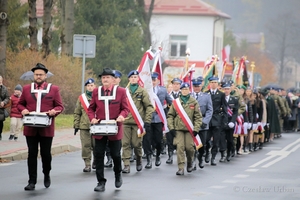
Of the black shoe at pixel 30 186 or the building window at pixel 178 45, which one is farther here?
the building window at pixel 178 45

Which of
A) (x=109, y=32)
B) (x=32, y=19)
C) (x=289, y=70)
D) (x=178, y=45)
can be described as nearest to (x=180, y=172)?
(x=32, y=19)

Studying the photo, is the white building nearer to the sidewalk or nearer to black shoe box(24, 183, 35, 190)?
the sidewalk

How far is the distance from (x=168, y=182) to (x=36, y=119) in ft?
9.72

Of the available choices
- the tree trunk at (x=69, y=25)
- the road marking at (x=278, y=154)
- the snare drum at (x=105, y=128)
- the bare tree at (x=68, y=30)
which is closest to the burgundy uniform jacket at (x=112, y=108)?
the snare drum at (x=105, y=128)

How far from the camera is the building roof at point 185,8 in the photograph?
238 ft

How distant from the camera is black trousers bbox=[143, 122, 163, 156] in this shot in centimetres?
1759

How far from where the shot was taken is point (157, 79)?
755 inches

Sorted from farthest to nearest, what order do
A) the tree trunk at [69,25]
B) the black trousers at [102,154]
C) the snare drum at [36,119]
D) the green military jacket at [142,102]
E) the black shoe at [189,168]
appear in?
the tree trunk at [69,25], the black shoe at [189,168], the green military jacket at [142,102], the black trousers at [102,154], the snare drum at [36,119]

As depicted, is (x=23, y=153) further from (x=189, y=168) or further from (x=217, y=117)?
(x=217, y=117)

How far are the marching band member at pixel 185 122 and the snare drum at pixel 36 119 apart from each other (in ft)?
13.2

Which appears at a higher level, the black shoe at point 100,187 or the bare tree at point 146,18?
the bare tree at point 146,18

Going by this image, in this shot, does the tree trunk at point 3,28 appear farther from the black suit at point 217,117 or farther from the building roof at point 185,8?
the building roof at point 185,8

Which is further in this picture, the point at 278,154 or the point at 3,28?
the point at 3,28

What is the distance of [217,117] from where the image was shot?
19.0 m
